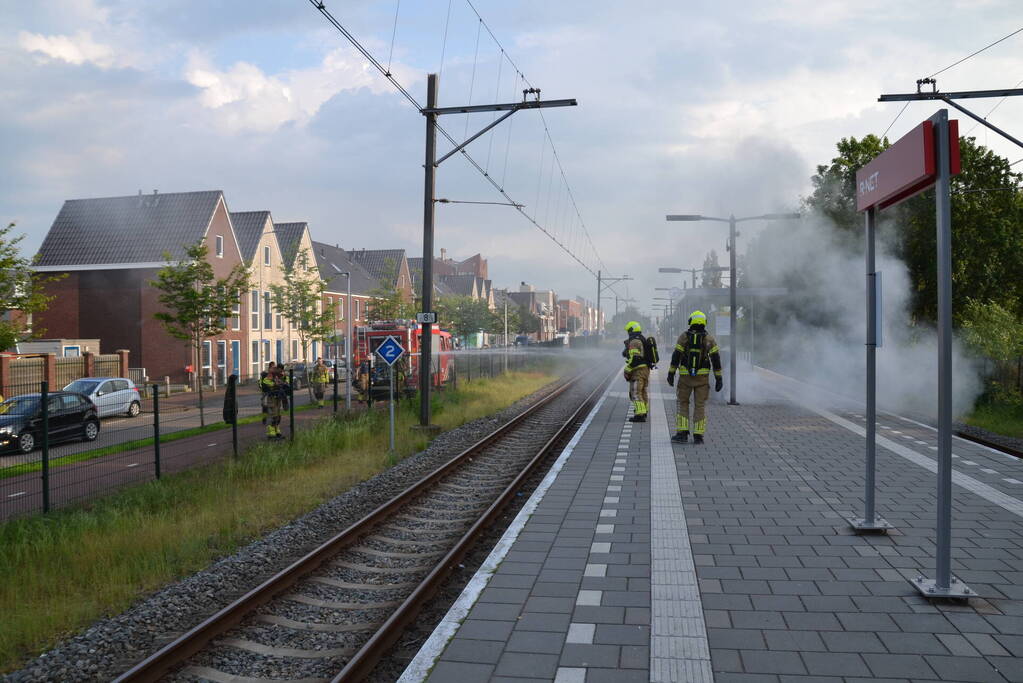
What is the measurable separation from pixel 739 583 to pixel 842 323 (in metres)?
22.9

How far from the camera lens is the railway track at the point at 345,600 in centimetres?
490

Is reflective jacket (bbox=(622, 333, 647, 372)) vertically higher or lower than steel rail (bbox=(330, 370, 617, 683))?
higher

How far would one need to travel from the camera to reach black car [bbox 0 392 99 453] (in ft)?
32.8

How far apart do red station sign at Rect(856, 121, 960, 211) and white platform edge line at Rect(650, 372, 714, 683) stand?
10.7 ft

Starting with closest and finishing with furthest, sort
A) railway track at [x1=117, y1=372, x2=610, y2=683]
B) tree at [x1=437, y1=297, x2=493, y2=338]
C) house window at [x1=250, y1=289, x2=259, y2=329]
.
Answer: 1. railway track at [x1=117, y1=372, x2=610, y2=683]
2. house window at [x1=250, y1=289, x2=259, y2=329]
3. tree at [x1=437, y1=297, x2=493, y2=338]

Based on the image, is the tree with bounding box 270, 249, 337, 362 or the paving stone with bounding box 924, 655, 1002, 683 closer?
the paving stone with bounding box 924, 655, 1002, 683

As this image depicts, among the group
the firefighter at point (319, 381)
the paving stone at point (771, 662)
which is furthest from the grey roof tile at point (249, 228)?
the paving stone at point (771, 662)

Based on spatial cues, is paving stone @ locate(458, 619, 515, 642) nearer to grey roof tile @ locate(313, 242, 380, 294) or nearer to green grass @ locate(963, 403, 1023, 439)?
green grass @ locate(963, 403, 1023, 439)

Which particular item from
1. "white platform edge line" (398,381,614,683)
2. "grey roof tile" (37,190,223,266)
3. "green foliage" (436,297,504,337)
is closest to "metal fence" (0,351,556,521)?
"white platform edge line" (398,381,614,683)

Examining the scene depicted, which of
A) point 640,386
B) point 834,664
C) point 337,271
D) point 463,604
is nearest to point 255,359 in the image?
point 337,271

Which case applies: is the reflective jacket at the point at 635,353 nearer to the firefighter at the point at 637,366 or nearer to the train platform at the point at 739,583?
the firefighter at the point at 637,366

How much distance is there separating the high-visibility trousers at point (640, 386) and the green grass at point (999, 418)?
6676mm

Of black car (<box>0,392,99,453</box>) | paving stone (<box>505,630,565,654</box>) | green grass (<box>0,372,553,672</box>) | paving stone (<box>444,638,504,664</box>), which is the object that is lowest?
green grass (<box>0,372,553,672</box>)

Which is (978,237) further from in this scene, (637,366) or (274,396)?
(274,396)
